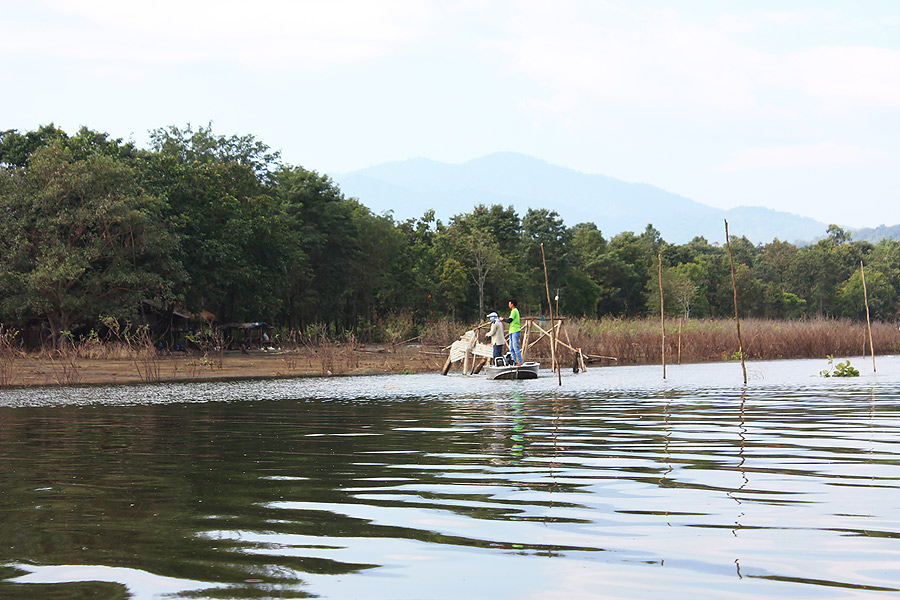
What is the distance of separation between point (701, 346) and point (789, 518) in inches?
1215

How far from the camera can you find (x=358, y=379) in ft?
87.8

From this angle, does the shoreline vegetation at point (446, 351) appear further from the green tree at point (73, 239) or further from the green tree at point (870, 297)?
the green tree at point (870, 297)

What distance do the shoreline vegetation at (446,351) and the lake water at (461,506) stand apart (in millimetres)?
16709

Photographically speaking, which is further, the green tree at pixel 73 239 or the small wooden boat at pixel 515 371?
the green tree at pixel 73 239

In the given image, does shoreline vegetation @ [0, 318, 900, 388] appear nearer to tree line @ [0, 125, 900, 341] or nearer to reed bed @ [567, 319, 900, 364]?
reed bed @ [567, 319, 900, 364]

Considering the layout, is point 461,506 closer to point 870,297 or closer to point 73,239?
point 73,239

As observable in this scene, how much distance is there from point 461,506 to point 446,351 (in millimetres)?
25997

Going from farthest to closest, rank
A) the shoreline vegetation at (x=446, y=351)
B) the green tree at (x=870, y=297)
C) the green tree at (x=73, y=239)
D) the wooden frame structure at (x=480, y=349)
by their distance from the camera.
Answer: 1. the green tree at (x=870, y=297)
2. the green tree at (x=73, y=239)
3. the shoreline vegetation at (x=446, y=351)
4. the wooden frame structure at (x=480, y=349)

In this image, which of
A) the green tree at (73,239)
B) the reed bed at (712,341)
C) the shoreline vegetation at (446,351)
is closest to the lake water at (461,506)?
the shoreline vegetation at (446,351)

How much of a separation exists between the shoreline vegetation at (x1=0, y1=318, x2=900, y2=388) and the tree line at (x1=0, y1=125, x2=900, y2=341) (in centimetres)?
425

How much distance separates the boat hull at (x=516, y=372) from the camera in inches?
965

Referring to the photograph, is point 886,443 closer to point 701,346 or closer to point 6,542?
point 6,542

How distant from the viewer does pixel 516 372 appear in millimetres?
24641

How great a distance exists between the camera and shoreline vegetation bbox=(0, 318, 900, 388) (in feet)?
98.1
